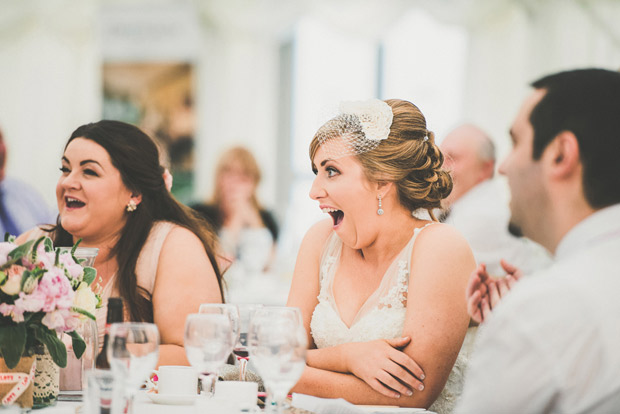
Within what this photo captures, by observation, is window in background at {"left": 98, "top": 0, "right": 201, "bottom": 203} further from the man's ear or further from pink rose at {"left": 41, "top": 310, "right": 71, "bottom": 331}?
the man's ear

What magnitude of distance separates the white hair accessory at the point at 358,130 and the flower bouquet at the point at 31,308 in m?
0.96

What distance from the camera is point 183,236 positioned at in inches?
102

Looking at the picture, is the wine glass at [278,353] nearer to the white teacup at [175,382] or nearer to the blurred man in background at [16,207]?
the white teacup at [175,382]

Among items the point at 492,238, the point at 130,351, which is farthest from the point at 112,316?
the point at 492,238

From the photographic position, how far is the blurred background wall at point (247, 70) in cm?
654

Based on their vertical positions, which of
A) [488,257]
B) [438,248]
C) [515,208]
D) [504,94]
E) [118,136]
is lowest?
[488,257]

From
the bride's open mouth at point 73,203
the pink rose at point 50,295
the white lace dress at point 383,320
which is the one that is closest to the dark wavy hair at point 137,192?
the bride's open mouth at point 73,203

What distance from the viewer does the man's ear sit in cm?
137

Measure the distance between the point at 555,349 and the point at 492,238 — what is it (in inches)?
108

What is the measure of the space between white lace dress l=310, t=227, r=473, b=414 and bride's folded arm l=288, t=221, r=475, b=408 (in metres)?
0.09

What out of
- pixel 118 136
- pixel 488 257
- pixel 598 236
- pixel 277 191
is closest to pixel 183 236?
pixel 118 136

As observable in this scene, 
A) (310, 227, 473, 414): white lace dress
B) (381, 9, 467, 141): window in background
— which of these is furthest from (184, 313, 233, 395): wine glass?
(381, 9, 467, 141): window in background

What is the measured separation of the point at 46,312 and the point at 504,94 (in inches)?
215

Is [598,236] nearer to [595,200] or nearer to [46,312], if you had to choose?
[595,200]
